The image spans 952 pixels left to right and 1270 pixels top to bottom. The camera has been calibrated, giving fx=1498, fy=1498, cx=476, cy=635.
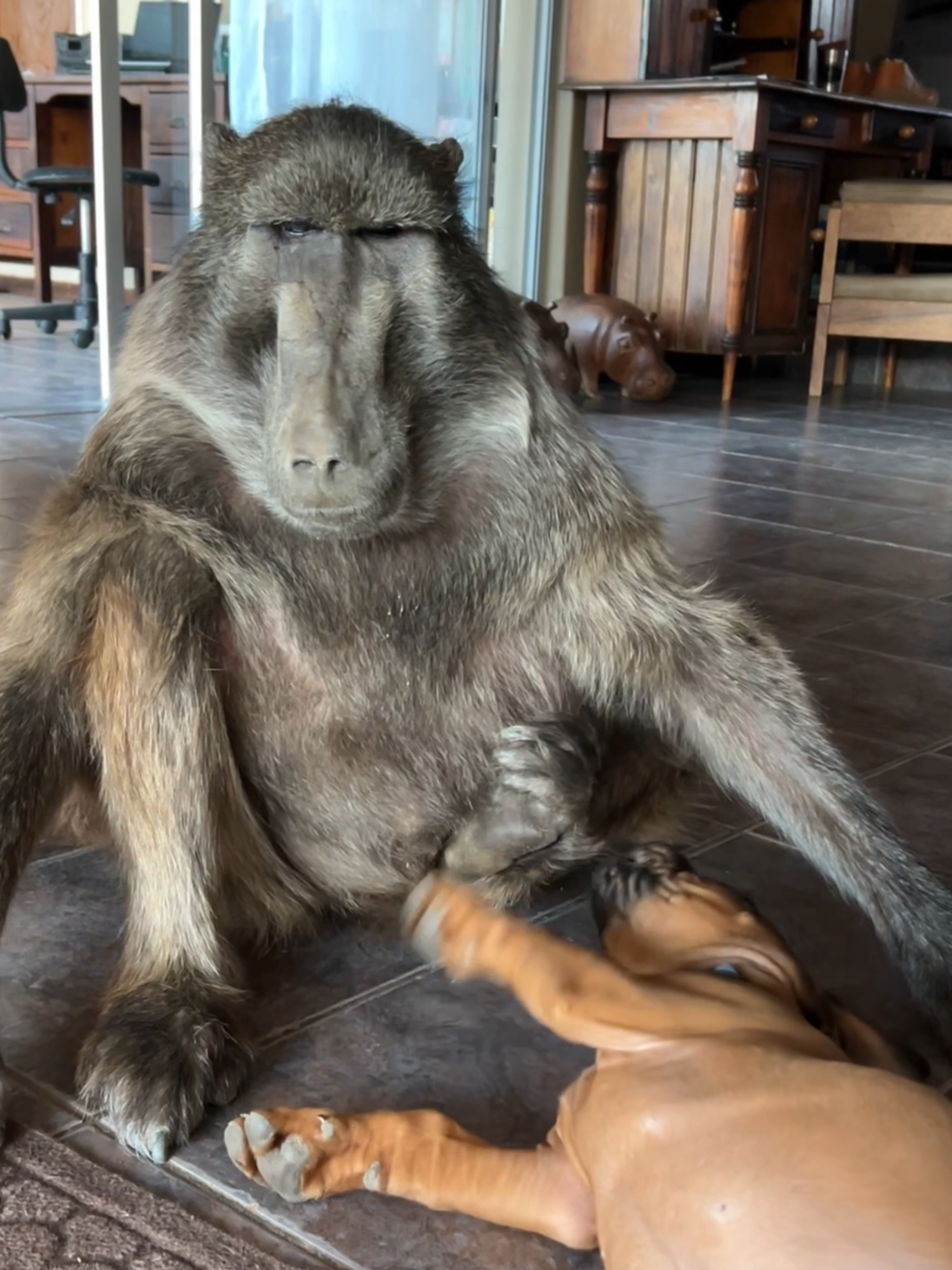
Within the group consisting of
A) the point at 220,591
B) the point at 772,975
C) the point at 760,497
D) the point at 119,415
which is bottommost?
the point at 760,497

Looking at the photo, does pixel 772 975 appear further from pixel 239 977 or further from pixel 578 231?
pixel 578 231

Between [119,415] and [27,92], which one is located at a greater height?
[27,92]

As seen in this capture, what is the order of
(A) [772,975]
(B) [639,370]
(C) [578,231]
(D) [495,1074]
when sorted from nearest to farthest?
(A) [772,975] < (D) [495,1074] < (B) [639,370] < (C) [578,231]

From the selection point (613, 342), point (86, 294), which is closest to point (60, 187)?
point (86, 294)

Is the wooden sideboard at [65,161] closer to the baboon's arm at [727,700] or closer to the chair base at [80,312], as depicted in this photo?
the chair base at [80,312]

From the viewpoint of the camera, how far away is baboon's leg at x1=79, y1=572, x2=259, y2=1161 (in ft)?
4.49

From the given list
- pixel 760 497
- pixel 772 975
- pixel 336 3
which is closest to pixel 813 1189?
pixel 772 975

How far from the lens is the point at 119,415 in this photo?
1528mm

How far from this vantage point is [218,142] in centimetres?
152

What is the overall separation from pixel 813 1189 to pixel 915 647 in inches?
81.7

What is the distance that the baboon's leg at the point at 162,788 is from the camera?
53.9 inches

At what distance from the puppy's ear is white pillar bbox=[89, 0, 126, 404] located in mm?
4067

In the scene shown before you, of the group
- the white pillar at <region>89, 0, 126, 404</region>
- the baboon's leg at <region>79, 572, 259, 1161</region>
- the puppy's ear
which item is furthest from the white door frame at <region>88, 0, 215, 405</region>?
the puppy's ear

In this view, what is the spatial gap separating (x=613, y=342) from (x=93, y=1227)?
5.24 meters
